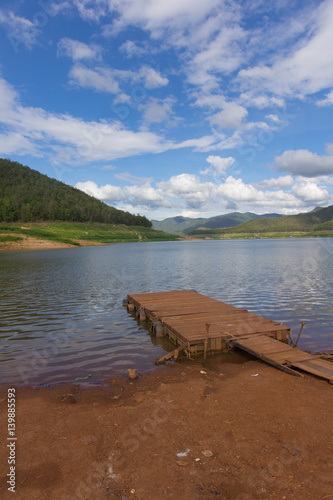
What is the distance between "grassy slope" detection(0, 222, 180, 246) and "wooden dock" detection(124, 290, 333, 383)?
92.9 meters

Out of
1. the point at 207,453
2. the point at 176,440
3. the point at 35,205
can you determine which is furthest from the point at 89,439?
the point at 35,205

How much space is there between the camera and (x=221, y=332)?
1452cm

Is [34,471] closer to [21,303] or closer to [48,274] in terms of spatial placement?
[21,303]

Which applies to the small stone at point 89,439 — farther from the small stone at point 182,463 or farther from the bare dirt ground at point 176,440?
the small stone at point 182,463

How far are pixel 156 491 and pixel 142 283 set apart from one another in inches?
1144

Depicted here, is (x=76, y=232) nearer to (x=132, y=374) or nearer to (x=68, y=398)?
(x=132, y=374)

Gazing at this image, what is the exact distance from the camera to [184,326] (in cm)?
1572

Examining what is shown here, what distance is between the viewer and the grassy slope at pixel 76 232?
10975 centimetres

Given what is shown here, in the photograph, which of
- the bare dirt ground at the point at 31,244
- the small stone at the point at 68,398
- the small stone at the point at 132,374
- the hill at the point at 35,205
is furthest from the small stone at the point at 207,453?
the hill at the point at 35,205

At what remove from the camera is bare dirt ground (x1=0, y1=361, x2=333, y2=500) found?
5750mm

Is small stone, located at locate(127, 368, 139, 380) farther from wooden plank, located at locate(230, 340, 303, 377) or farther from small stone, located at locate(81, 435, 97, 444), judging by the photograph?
wooden plank, located at locate(230, 340, 303, 377)

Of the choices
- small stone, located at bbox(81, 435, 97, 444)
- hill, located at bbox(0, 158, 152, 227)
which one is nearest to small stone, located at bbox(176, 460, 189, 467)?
small stone, located at bbox(81, 435, 97, 444)

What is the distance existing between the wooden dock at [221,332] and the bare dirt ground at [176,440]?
101 cm

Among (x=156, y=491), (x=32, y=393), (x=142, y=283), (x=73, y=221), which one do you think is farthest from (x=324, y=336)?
(x=73, y=221)
